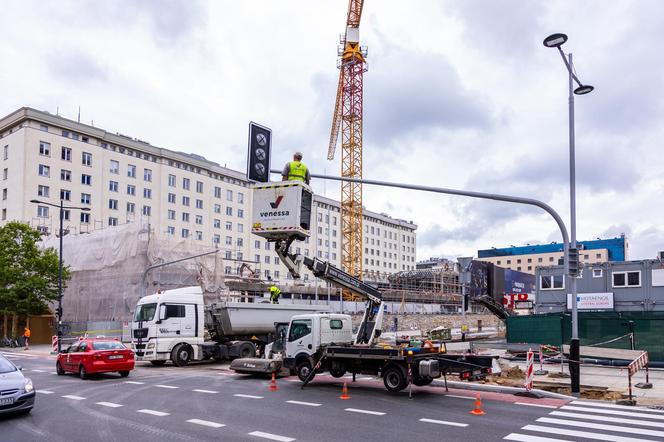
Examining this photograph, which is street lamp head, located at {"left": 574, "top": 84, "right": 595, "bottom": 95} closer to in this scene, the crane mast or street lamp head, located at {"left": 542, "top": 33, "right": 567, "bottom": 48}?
street lamp head, located at {"left": 542, "top": 33, "right": 567, "bottom": 48}

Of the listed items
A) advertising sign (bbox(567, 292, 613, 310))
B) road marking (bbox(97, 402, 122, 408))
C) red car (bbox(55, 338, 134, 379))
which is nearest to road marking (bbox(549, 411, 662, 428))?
road marking (bbox(97, 402, 122, 408))

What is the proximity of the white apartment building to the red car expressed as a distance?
961 inches

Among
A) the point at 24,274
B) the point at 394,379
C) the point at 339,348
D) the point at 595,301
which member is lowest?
the point at 394,379

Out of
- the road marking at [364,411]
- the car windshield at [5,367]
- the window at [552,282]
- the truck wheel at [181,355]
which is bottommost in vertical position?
the truck wheel at [181,355]

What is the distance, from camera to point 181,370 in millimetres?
24109

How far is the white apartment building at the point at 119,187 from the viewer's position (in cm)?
6109

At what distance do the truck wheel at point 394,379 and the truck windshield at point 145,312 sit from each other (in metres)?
12.6

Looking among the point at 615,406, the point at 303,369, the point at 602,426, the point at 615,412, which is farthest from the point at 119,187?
the point at 602,426

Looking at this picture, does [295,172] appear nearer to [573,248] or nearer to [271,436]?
[271,436]

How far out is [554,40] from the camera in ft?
48.7

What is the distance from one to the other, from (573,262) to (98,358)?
53.1 ft

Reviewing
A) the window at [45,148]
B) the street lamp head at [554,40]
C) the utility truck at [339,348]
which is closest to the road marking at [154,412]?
the utility truck at [339,348]

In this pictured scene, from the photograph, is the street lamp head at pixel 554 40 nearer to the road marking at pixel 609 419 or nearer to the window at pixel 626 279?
the road marking at pixel 609 419

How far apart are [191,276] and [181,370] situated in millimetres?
22292
